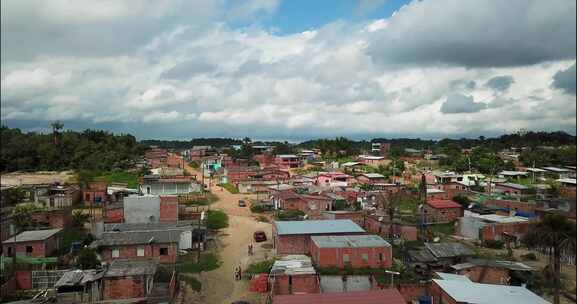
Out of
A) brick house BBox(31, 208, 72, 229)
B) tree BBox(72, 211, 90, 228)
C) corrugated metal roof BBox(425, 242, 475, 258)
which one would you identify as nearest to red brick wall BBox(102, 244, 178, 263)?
brick house BBox(31, 208, 72, 229)

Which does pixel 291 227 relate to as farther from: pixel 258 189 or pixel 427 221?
pixel 258 189

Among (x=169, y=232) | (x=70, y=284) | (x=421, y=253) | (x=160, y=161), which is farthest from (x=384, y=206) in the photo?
(x=160, y=161)

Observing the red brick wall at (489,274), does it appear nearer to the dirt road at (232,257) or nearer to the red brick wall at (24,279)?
the dirt road at (232,257)

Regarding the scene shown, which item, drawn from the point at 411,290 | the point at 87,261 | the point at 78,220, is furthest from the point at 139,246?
the point at 411,290

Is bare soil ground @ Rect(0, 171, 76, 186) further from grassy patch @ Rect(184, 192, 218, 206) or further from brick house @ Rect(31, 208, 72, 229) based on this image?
brick house @ Rect(31, 208, 72, 229)

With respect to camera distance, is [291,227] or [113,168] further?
[113,168]

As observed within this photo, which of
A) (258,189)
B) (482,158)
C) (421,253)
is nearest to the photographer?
(421,253)
